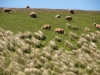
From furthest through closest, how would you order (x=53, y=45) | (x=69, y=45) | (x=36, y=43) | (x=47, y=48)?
1. (x=69, y=45)
2. (x=36, y=43)
3. (x=53, y=45)
4. (x=47, y=48)

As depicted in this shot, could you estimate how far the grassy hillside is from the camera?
22.4 m

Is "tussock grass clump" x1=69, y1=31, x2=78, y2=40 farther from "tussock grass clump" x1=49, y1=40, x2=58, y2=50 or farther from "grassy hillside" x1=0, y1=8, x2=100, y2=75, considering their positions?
"tussock grass clump" x1=49, y1=40, x2=58, y2=50

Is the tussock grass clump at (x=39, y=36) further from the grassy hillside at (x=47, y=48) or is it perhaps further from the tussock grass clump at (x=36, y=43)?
the tussock grass clump at (x=36, y=43)

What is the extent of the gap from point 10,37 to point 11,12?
18.0 metres

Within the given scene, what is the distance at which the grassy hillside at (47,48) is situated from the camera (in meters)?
22.4

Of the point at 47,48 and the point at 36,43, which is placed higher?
the point at 36,43

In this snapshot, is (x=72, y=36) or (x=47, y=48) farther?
(x=72, y=36)

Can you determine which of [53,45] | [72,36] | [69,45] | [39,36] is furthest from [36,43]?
[72,36]

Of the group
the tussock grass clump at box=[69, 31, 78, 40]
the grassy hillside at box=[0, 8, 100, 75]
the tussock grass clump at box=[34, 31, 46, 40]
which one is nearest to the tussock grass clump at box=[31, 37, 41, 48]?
the grassy hillside at box=[0, 8, 100, 75]

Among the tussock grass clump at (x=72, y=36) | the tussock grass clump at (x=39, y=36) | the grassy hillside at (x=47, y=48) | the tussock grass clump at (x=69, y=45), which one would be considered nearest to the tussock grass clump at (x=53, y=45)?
the grassy hillside at (x=47, y=48)

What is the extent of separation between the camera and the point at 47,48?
27.3 m

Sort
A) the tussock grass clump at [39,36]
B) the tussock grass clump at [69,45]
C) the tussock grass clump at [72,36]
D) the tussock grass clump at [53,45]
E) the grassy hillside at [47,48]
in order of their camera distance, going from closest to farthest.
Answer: the grassy hillside at [47,48], the tussock grass clump at [53,45], the tussock grass clump at [69,45], the tussock grass clump at [39,36], the tussock grass clump at [72,36]

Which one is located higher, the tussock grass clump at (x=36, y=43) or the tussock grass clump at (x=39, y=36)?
the tussock grass clump at (x=39, y=36)

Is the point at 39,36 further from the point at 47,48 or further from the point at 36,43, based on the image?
the point at 47,48
